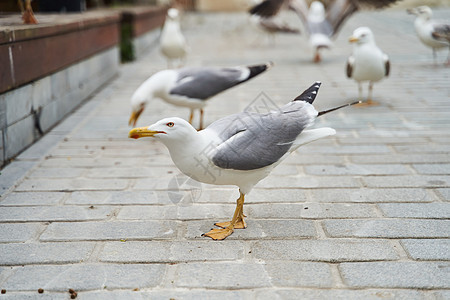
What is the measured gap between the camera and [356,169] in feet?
15.4

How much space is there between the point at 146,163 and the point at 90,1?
8986mm

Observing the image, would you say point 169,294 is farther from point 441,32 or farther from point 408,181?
point 441,32

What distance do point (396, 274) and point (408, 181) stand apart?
1669 mm

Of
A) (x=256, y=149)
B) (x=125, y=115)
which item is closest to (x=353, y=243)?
(x=256, y=149)

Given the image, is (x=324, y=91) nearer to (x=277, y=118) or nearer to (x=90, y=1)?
(x=277, y=118)

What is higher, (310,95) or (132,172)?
(310,95)

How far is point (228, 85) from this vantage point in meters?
5.75

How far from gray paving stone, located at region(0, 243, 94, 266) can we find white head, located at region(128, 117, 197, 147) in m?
0.82

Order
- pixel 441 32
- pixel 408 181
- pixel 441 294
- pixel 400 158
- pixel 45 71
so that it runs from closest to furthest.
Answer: pixel 441 294
pixel 408 181
pixel 400 158
pixel 45 71
pixel 441 32

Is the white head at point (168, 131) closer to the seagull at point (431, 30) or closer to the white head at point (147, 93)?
the white head at point (147, 93)

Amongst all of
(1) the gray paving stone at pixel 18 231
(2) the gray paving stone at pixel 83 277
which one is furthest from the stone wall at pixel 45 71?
(2) the gray paving stone at pixel 83 277

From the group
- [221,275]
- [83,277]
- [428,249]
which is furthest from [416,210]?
[83,277]

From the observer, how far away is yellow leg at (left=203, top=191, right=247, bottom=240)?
11.1 ft

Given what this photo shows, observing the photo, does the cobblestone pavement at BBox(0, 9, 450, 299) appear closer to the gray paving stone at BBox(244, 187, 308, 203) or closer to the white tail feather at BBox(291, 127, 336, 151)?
the gray paving stone at BBox(244, 187, 308, 203)
